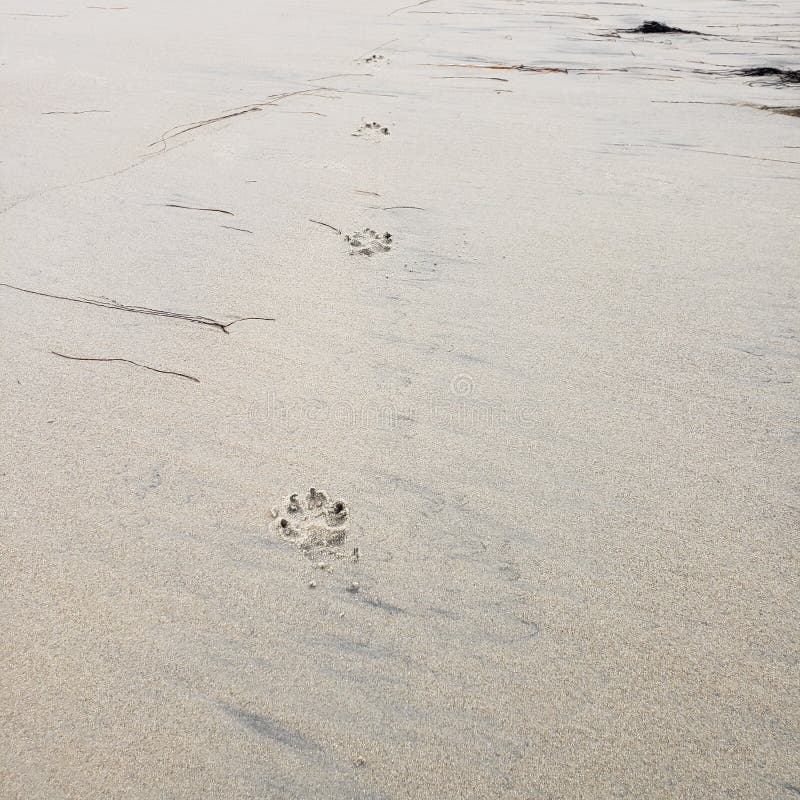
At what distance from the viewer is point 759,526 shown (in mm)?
1282

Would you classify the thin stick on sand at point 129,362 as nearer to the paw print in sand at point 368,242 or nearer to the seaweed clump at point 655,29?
the paw print in sand at point 368,242

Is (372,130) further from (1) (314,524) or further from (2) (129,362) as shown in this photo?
(1) (314,524)

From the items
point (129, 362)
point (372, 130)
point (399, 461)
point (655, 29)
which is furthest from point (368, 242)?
point (655, 29)

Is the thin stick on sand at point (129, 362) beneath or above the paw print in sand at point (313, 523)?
above

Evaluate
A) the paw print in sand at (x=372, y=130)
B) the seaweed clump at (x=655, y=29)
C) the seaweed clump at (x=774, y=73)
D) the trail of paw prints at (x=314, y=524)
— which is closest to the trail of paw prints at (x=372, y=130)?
the paw print in sand at (x=372, y=130)

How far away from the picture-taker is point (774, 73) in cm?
399

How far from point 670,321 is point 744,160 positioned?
1495mm

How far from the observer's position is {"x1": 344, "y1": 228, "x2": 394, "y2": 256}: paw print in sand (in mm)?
2170

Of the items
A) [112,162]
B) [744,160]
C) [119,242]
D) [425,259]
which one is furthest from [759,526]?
[112,162]

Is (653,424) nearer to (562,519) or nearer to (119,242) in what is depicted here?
(562,519)

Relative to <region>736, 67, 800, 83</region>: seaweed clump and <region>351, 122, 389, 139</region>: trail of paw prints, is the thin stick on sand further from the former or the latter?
<region>736, 67, 800, 83</region>: seaweed clump

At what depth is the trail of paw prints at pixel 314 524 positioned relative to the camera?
1.23m

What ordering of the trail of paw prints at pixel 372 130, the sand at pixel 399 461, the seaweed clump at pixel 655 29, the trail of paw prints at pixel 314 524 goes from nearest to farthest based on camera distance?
the sand at pixel 399 461
the trail of paw prints at pixel 314 524
the trail of paw prints at pixel 372 130
the seaweed clump at pixel 655 29

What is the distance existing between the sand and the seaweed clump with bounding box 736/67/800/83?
3.98ft
